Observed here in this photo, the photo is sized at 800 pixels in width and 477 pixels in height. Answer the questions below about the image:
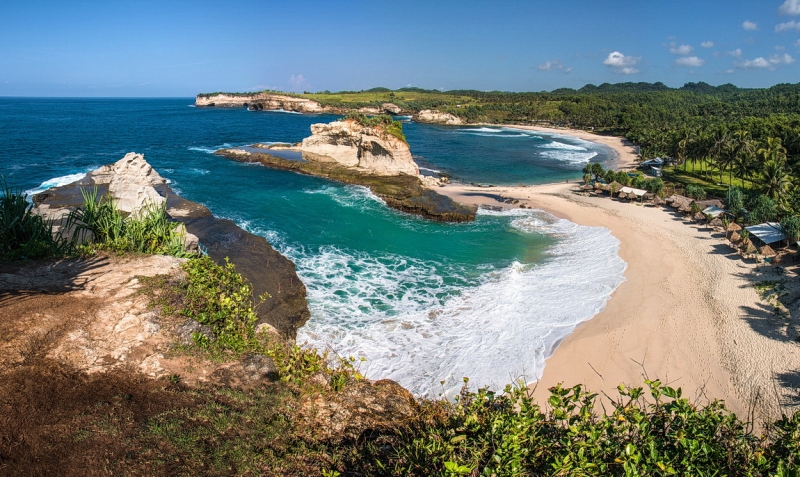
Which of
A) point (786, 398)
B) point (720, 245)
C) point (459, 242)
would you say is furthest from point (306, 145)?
point (786, 398)

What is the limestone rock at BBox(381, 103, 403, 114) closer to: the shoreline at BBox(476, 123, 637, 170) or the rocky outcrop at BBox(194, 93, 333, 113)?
the rocky outcrop at BBox(194, 93, 333, 113)

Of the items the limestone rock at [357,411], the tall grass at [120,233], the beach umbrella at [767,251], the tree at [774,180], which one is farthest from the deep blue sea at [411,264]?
the tree at [774,180]

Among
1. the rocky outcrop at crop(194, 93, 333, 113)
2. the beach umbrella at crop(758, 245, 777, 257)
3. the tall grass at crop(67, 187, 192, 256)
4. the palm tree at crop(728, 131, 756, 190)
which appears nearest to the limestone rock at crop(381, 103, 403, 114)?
the rocky outcrop at crop(194, 93, 333, 113)

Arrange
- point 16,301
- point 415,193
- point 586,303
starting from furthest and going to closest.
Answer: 1. point 415,193
2. point 586,303
3. point 16,301

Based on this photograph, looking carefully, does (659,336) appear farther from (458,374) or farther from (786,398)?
(458,374)

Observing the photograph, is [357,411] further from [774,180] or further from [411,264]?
[774,180]

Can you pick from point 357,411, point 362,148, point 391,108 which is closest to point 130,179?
point 362,148
